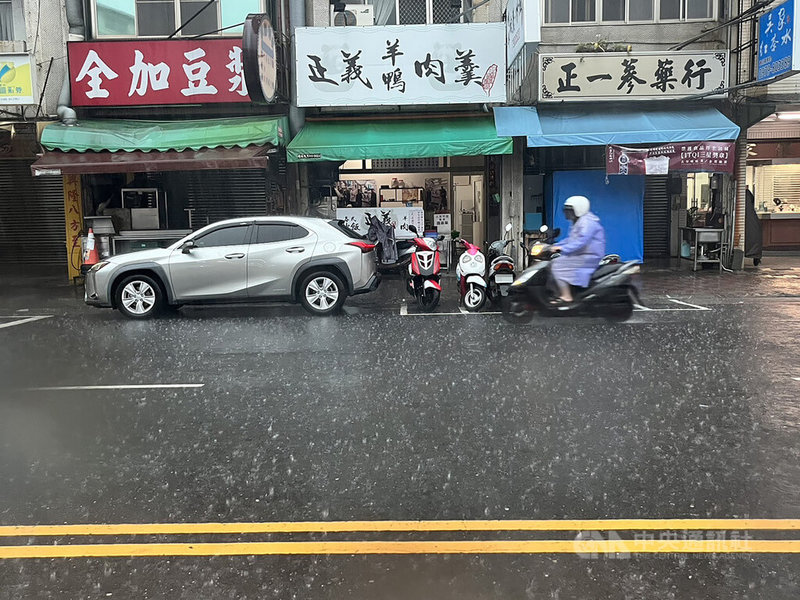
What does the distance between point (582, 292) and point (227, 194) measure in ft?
35.0

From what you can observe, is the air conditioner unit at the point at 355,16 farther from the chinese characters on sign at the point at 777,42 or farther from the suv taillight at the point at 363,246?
the chinese characters on sign at the point at 777,42

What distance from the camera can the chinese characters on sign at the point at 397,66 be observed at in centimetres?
1516

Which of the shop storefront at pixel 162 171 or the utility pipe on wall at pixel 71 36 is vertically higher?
the utility pipe on wall at pixel 71 36

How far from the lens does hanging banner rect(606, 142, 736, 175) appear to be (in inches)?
585

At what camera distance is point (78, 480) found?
4598mm

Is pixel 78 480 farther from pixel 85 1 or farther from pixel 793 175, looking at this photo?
pixel 793 175

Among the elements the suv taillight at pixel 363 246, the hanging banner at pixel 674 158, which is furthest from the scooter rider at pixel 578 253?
the hanging banner at pixel 674 158

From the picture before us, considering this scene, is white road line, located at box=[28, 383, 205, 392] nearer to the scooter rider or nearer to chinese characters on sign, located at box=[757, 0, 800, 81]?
the scooter rider

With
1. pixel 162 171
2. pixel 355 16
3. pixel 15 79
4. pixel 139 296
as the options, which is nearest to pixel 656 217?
pixel 355 16

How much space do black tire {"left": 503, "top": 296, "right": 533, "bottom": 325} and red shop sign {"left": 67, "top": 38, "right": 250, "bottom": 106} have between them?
8467 millimetres

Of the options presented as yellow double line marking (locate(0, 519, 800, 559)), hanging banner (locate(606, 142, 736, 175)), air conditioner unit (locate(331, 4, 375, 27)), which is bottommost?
yellow double line marking (locate(0, 519, 800, 559))

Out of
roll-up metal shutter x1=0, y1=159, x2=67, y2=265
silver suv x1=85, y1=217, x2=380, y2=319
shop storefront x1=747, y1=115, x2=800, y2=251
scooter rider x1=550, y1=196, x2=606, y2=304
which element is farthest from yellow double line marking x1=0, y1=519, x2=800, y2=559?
shop storefront x1=747, y1=115, x2=800, y2=251

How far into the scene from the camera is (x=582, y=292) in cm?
940

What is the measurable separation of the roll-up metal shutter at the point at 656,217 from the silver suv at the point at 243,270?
10.2 metres
